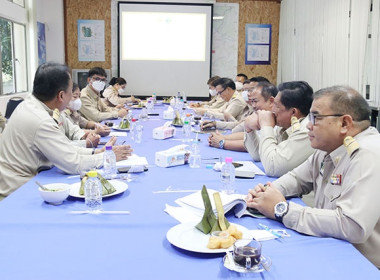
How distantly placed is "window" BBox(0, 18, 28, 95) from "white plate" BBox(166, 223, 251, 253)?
6016 millimetres

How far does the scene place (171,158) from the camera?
2447 millimetres

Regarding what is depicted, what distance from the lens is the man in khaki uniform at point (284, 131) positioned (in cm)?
224

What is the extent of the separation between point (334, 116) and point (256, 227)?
53 centimetres

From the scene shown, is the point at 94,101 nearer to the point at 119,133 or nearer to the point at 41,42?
the point at 119,133

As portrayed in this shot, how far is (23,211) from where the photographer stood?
1.63 metres

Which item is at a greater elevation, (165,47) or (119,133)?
(165,47)

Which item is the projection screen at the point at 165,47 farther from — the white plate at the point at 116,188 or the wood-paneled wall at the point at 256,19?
the white plate at the point at 116,188

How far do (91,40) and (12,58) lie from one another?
6.65ft

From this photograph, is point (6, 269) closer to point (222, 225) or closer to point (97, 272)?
point (97, 272)

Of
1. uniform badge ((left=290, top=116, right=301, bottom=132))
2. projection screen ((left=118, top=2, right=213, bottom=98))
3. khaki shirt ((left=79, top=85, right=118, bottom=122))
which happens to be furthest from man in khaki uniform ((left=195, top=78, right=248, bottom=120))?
projection screen ((left=118, top=2, right=213, bottom=98))

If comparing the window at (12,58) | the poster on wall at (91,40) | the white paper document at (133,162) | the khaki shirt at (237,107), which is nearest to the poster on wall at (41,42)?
the window at (12,58)

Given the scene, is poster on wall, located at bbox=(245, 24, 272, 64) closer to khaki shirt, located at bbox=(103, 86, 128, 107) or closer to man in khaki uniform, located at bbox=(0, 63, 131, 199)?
khaki shirt, located at bbox=(103, 86, 128, 107)

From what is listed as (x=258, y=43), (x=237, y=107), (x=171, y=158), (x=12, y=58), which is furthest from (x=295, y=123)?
(x=258, y=43)

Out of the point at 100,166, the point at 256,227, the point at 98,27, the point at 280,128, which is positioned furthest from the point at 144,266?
the point at 98,27
